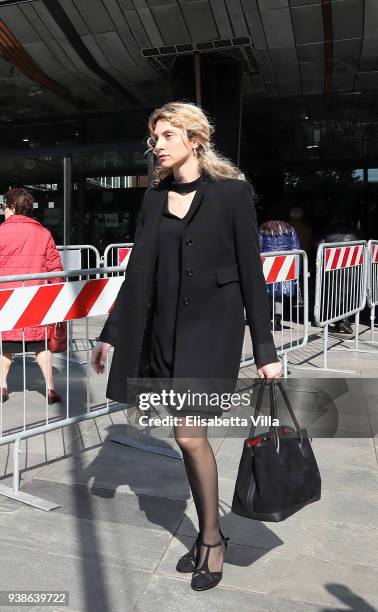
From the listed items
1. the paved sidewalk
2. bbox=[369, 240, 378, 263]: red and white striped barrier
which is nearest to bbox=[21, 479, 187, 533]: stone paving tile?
the paved sidewalk

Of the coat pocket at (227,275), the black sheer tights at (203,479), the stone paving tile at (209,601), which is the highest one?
the coat pocket at (227,275)

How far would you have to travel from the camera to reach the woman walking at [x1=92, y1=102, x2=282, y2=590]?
233cm

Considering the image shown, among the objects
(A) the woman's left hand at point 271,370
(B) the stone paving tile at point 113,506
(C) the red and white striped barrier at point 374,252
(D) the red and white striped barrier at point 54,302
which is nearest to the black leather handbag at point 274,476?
(A) the woman's left hand at point 271,370

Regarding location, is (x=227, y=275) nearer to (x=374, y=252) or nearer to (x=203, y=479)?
(x=203, y=479)

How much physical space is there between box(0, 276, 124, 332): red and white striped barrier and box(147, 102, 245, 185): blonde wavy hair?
1457mm

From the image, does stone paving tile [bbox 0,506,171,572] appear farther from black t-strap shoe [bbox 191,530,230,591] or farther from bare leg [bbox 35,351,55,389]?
bare leg [bbox 35,351,55,389]

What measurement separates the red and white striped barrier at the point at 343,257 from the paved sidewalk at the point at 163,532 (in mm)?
2251

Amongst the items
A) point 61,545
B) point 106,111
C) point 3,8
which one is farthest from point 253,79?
point 61,545

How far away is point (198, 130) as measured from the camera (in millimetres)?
2396

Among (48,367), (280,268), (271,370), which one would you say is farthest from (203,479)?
(280,268)

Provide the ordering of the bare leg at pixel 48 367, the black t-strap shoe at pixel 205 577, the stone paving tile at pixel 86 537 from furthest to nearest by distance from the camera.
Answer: the bare leg at pixel 48 367
the stone paving tile at pixel 86 537
the black t-strap shoe at pixel 205 577

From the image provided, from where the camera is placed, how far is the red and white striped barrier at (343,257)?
639 cm

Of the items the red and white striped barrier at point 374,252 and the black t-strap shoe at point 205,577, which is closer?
the black t-strap shoe at point 205,577

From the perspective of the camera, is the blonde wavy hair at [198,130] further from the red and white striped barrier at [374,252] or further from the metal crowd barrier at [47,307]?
the red and white striped barrier at [374,252]
